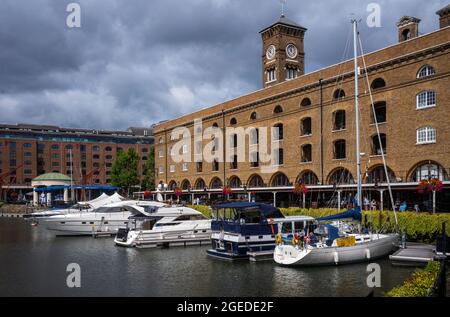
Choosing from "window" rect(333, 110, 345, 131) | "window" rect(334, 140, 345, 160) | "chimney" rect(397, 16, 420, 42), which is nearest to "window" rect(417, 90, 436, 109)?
"window" rect(333, 110, 345, 131)

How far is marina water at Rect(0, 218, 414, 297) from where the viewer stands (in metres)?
18.9

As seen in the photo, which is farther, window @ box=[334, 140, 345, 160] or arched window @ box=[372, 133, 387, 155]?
window @ box=[334, 140, 345, 160]

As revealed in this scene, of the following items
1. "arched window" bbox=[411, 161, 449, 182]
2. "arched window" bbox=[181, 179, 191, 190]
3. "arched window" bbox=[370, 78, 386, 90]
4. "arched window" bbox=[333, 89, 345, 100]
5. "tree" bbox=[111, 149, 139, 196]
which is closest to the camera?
"arched window" bbox=[411, 161, 449, 182]

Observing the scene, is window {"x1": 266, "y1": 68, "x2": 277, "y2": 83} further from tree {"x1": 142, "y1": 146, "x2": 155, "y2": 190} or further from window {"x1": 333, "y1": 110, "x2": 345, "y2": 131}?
tree {"x1": 142, "y1": 146, "x2": 155, "y2": 190}

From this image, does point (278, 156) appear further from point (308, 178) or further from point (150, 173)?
point (150, 173)

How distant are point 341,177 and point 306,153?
6.58 m

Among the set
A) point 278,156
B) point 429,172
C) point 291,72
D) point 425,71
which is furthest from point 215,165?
point 425,71

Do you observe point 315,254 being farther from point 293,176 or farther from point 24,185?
point 24,185

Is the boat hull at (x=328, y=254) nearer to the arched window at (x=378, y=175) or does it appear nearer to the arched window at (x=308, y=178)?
the arched window at (x=378, y=175)

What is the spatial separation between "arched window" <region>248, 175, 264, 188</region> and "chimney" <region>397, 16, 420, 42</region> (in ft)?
72.6

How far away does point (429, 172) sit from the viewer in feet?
126

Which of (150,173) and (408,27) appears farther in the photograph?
(150,173)
